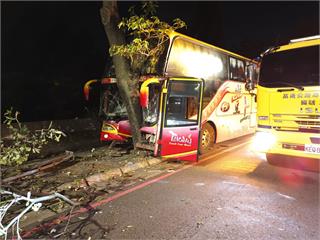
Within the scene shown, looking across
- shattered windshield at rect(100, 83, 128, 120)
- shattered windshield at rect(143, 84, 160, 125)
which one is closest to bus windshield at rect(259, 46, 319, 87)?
shattered windshield at rect(143, 84, 160, 125)

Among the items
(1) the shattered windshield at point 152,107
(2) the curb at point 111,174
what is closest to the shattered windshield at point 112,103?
(1) the shattered windshield at point 152,107

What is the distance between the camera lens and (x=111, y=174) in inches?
257

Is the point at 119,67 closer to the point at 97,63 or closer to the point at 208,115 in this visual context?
the point at 208,115

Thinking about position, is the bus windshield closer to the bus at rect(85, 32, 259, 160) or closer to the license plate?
the bus at rect(85, 32, 259, 160)

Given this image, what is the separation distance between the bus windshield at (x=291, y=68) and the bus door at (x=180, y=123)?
Result: 1.54 m

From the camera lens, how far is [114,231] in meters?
3.96

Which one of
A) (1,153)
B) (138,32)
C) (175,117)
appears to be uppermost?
(138,32)

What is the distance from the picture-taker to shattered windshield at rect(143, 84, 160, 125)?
7.71 metres

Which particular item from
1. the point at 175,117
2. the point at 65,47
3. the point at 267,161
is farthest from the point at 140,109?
the point at 65,47

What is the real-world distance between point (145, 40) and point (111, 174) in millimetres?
3258

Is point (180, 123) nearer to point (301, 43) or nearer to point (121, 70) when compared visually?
point (121, 70)

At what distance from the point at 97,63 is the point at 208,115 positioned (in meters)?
8.92

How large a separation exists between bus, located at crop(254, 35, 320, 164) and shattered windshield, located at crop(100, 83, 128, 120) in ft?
12.6

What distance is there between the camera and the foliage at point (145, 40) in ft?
23.1
